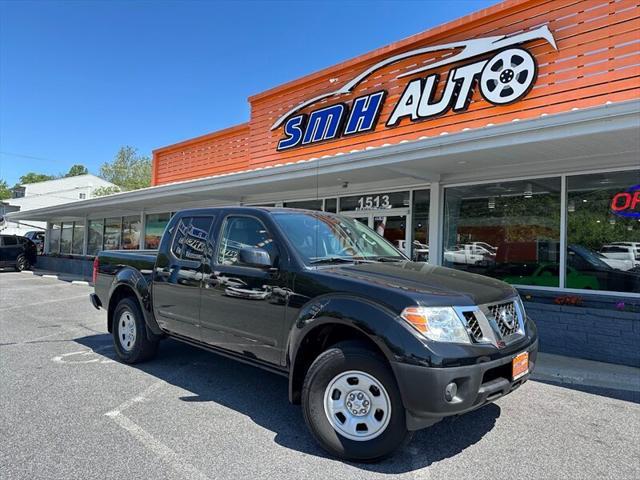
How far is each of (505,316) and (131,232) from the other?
1857 cm

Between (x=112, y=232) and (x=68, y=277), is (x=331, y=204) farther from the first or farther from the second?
(x=112, y=232)

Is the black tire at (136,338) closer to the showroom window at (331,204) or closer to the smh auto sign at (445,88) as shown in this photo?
the showroom window at (331,204)

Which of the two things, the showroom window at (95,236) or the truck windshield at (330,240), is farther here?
the showroom window at (95,236)

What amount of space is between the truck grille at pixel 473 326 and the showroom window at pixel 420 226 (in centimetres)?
635

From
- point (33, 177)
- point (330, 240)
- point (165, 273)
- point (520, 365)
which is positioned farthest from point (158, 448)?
point (33, 177)

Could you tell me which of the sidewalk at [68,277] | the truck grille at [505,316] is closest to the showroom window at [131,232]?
the sidewalk at [68,277]

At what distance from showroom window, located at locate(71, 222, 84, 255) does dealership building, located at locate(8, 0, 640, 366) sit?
13744 mm

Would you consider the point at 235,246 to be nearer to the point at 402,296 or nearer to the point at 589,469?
the point at 402,296

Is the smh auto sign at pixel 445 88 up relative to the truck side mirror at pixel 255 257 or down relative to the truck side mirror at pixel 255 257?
up

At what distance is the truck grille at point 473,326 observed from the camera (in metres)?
3.00

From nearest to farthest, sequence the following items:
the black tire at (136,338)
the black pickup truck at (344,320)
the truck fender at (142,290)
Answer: the black pickup truck at (344,320)
the truck fender at (142,290)
the black tire at (136,338)

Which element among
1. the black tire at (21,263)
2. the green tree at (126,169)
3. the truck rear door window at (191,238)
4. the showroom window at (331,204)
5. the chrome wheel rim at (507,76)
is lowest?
the black tire at (21,263)

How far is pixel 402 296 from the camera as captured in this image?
9.84ft

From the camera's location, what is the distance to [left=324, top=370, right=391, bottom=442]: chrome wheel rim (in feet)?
9.98
